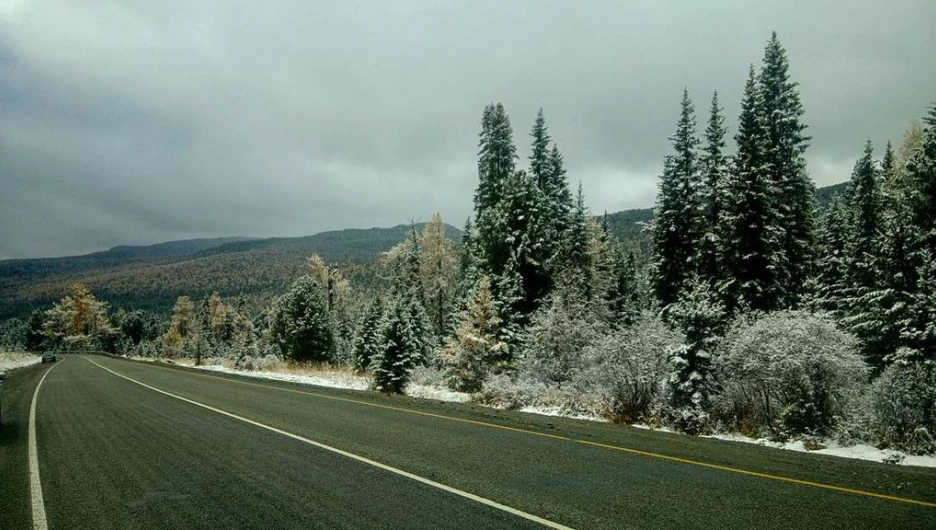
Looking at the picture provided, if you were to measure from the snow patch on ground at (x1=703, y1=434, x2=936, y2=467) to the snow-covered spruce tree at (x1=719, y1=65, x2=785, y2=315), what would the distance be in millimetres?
15451

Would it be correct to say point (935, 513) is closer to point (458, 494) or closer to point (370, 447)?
point (458, 494)

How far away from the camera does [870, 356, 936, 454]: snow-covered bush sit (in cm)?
909

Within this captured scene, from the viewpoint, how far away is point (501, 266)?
1233 inches

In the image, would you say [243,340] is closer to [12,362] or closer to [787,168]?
[12,362]

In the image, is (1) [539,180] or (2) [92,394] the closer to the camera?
(2) [92,394]

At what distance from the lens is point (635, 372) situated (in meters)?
14.3

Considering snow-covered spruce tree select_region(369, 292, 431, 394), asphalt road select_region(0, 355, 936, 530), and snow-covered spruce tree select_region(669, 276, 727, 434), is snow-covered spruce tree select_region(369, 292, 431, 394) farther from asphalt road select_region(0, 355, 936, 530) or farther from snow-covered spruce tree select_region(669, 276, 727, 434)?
snow-covered spruce tree select_region(669, 276, 727, 434)

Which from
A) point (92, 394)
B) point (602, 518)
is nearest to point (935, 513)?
point (602, 518)

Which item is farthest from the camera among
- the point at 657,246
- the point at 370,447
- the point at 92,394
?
the point at 657,246

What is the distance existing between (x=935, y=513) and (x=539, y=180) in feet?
126

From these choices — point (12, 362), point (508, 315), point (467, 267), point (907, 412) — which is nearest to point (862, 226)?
point (508, 315)

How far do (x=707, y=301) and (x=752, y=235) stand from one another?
15308 millimetres

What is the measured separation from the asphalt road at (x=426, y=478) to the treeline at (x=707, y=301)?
2719mm

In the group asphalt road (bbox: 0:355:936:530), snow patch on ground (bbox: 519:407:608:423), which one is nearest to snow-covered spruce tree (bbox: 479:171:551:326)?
snow patch on ground (bbox: 519:407:608:423)
